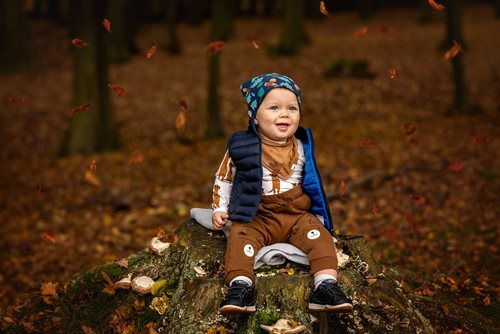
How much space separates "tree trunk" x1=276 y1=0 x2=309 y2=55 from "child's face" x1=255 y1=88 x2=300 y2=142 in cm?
1663

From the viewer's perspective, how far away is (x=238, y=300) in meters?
3.23

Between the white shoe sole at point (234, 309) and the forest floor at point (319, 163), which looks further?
the forest floor at point (319, 163)

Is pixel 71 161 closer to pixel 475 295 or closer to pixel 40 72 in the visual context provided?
pixel 475 295

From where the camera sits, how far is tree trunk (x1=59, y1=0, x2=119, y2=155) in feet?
37.1

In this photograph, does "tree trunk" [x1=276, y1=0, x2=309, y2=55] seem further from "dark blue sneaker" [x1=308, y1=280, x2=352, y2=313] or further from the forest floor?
"dark blue sneaker" [x1=308, y1=280, x2=352, y2=313]

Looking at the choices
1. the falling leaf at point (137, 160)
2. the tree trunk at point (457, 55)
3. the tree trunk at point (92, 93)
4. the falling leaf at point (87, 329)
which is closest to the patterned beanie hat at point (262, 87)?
the falling leaf at point (87, 329)

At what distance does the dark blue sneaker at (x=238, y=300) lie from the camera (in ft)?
10.5

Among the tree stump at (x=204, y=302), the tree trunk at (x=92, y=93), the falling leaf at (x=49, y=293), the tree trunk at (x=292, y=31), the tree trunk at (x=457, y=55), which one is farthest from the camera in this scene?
the tree trunk at (x=292, y=31)

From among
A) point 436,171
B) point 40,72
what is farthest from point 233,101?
point 40,72

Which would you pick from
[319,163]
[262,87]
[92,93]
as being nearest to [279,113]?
[262,87]

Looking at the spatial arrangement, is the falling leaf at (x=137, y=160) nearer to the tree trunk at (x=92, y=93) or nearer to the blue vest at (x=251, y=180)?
the tree trunk at (x=92, y=93)

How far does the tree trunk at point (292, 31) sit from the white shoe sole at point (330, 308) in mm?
17382

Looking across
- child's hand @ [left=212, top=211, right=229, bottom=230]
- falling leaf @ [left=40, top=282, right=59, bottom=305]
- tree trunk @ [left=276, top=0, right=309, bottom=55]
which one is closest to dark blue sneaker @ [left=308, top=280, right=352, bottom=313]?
child's hand @ [left=212, top=211, right=229, bottom=230]

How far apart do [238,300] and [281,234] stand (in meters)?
0.75
